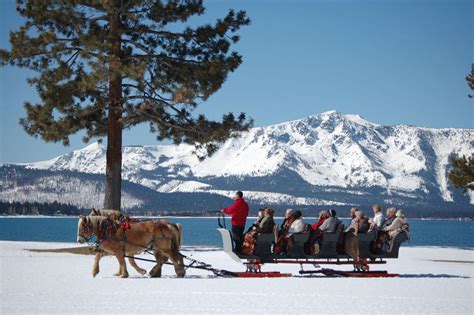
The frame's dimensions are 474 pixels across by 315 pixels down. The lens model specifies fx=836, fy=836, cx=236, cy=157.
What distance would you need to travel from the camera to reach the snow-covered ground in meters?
14.6

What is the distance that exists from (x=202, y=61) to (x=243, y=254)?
1343 cm

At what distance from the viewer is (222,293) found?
16.9 meters

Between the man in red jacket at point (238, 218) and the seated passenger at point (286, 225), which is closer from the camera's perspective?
the man in red jacket at point (238, 218)

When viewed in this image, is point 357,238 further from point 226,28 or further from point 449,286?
point 226,28

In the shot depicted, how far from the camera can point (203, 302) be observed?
50.5 feet

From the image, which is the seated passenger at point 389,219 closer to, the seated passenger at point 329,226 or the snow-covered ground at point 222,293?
the snow-covered ground at point 222,293

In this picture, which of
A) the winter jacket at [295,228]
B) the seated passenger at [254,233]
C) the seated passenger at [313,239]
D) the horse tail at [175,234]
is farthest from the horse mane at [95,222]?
the seated passenger at [313,239]

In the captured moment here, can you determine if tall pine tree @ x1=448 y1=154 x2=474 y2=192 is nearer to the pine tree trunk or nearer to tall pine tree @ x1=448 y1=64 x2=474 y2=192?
tall pine tree @ x1=448 y1=64 x2=474 y2=192

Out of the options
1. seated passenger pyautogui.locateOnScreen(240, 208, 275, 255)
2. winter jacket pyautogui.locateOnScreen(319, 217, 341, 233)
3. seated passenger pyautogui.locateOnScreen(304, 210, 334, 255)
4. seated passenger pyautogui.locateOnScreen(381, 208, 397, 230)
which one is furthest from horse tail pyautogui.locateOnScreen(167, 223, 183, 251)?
seated passenger pyautogui.locateOnScreen(381, 208, 397, 230)

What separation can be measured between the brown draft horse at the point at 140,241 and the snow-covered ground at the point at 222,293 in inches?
15.2

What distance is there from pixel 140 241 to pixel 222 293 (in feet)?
14.2

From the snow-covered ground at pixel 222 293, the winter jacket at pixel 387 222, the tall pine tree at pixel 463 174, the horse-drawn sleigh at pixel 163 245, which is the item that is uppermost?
the tall pine tree at pixel 463 174

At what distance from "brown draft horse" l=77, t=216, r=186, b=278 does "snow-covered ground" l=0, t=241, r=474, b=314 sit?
39cm

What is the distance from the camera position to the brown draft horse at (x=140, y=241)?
66.2 feet
